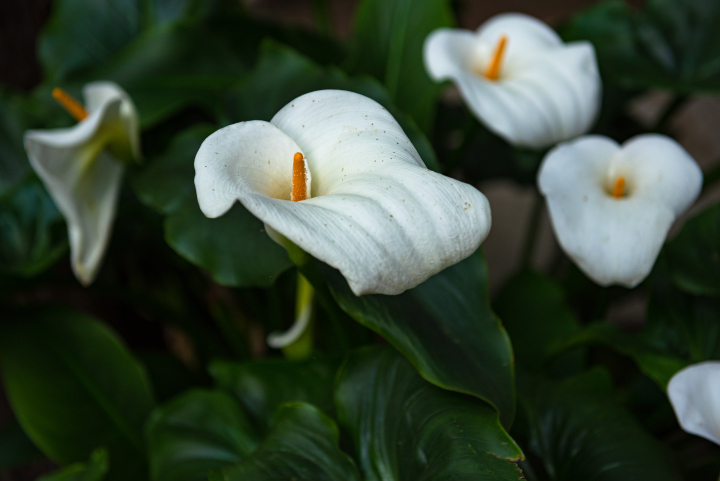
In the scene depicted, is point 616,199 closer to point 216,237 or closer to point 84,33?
point 216,237

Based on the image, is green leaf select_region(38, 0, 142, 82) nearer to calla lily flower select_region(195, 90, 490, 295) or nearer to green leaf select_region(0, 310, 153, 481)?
green leaf select_region(0, 310, 153, 481)

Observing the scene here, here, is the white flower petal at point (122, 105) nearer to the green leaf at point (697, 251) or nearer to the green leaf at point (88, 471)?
the green leaf at point (88, 471)

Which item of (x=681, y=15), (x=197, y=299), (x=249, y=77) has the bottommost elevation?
(x=197, y=299)

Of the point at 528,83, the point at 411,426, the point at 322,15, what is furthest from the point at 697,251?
the point at 322,15

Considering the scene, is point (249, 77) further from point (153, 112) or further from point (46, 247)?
point (46, 247)

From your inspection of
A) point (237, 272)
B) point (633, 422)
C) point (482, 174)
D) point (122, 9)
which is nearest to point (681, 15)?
point (482, 174)

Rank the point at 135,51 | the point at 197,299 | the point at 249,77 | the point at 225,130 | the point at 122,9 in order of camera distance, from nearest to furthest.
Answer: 1. the point at 225,130
2. the point at 249,77
3. the point at 135,51
4. the point at 122,9
5. the point at 197,299
